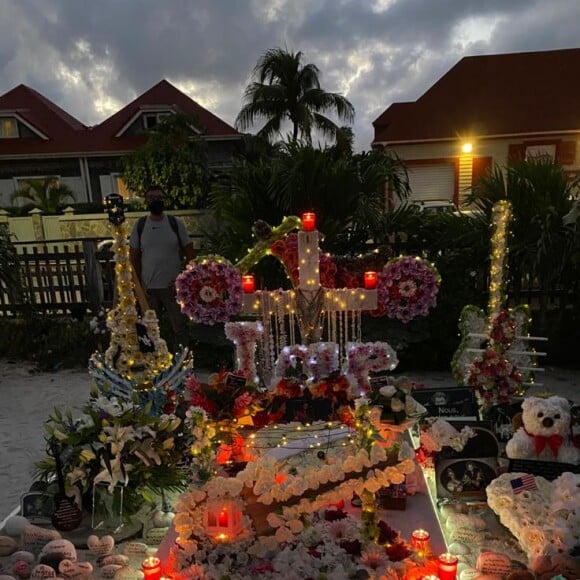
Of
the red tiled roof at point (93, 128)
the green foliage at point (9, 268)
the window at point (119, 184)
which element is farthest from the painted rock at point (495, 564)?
the window at point (119, 184)

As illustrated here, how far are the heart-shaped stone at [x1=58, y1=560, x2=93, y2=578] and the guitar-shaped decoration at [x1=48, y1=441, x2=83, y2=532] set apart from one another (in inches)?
15.7

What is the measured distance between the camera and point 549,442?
2758 millimetres

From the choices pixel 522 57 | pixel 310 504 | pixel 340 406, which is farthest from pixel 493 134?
pixel 310 504

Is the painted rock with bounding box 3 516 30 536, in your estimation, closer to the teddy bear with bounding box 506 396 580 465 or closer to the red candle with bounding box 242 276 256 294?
the red candle with bounding box 242 276 256 294

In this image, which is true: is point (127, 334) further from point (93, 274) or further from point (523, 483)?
point (93, 274)

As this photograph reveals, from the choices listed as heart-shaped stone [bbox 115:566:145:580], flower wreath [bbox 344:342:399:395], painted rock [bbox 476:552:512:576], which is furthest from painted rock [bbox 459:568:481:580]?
heart-shaped stone [bbox 115:566:145:580]

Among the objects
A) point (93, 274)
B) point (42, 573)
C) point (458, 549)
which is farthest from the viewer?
point (93, 274)

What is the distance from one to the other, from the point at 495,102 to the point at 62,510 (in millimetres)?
14808

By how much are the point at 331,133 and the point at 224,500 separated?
15822mm

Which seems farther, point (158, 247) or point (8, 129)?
point (8, 129)

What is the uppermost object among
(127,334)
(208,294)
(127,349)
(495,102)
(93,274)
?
(495,102)

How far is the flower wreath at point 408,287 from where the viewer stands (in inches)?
133

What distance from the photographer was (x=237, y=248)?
16.6 feet

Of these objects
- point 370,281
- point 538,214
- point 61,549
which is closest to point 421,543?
point 61,549
